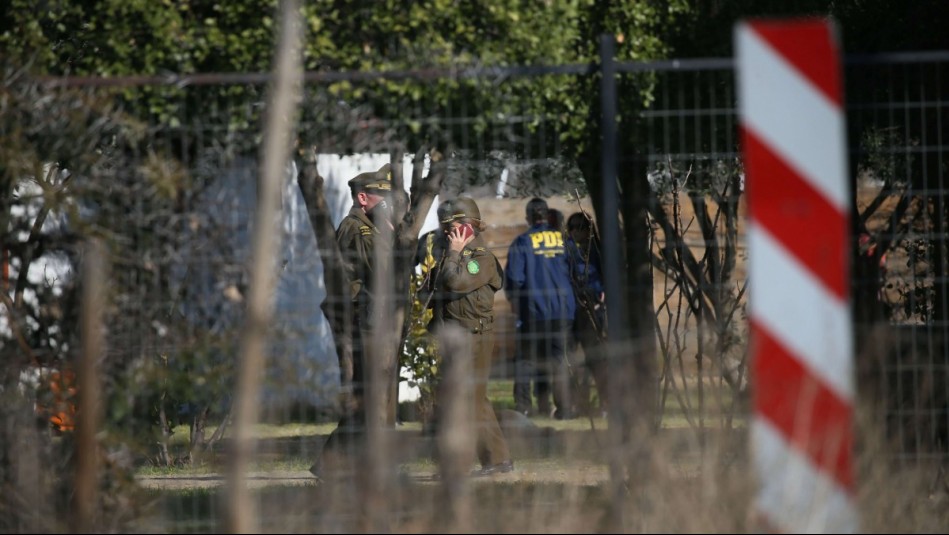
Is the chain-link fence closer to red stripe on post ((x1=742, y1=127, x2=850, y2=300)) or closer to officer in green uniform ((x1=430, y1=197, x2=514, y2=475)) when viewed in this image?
red stripe on post ((x1=742, y1=127, x2=850, y2=300))

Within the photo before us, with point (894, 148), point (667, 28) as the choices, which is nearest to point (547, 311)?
point (667, 28)

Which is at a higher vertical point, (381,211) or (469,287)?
(381,211)

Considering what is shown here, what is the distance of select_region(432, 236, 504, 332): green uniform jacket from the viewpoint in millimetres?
9172

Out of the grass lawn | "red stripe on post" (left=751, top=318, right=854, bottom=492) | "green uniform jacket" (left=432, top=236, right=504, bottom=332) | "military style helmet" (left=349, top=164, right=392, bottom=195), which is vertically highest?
"military style helmet" (left=349, top=164, right=392, bottom=195)

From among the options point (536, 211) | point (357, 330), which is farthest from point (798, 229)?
point (536, 211)

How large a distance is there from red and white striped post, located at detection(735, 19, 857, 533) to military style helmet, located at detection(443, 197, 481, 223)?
4.94m

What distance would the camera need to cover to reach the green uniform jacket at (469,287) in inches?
361

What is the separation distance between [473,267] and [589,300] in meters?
1.00

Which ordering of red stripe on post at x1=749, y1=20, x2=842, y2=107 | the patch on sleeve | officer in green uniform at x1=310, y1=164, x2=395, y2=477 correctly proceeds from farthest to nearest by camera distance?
the patch on sleeve → officer in green uniform at x1=310, y1=164, x2=395, y2=477 → red stripe on post at x1=749, y1=20, x2=842, y2=107

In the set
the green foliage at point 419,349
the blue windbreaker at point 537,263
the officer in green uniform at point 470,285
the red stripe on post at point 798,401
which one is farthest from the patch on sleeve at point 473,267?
the red stripe on post at point 798,401

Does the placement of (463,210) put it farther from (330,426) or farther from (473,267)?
(330,426)

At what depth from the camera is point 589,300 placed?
8602mm

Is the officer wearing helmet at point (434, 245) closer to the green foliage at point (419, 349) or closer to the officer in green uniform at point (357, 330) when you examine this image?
the green foliage at point (419, 349)

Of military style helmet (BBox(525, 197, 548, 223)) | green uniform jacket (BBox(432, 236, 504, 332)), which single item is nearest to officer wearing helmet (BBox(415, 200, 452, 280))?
green uniform jacket (BBox(432, 236, 504, 332))
